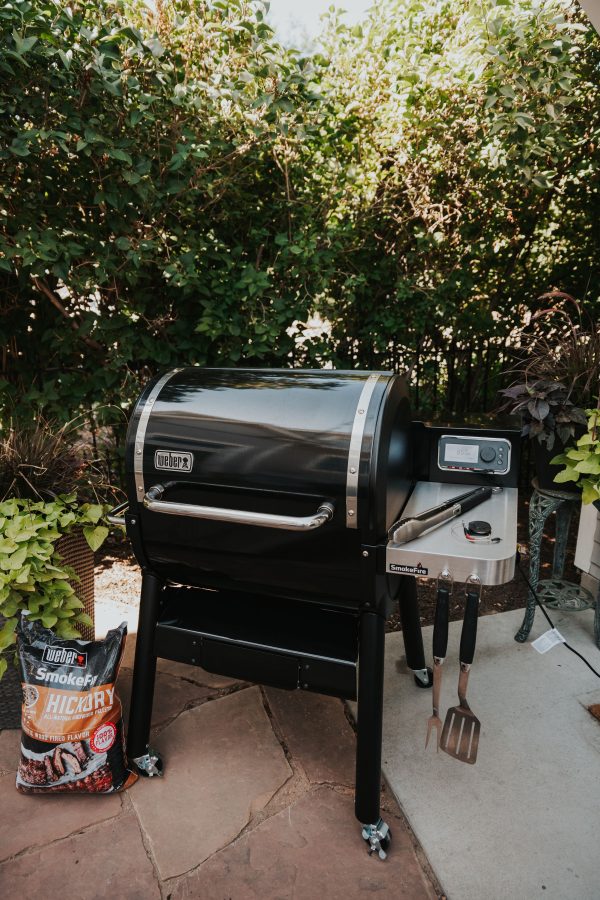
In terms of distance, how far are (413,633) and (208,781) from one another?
96 centimetres

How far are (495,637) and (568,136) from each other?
320cm

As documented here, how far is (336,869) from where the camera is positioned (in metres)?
1.54

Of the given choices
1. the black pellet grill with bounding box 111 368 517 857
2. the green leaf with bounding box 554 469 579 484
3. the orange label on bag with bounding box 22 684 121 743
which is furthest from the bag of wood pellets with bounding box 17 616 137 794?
the green leaf with bounding box 554 469 579 484

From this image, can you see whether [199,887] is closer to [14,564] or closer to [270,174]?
[14,564]

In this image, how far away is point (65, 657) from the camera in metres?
1.75

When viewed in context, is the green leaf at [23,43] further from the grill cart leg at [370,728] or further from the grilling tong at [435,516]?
the grill cart leg at [370,728]

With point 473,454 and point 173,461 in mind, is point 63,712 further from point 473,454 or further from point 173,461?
point 473,454

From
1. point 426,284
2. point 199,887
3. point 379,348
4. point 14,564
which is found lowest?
point 199,887

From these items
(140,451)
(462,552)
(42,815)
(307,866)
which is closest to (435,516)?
(462,552)

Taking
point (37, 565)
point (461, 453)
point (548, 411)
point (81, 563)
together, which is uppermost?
point (548, 411)

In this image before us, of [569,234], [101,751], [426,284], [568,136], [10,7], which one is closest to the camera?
[101,751]

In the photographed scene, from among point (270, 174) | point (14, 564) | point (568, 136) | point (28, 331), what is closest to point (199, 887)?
point (14, 564)

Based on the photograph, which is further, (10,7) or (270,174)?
(270,174)

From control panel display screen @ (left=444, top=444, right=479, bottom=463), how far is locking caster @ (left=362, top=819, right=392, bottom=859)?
1.17m
